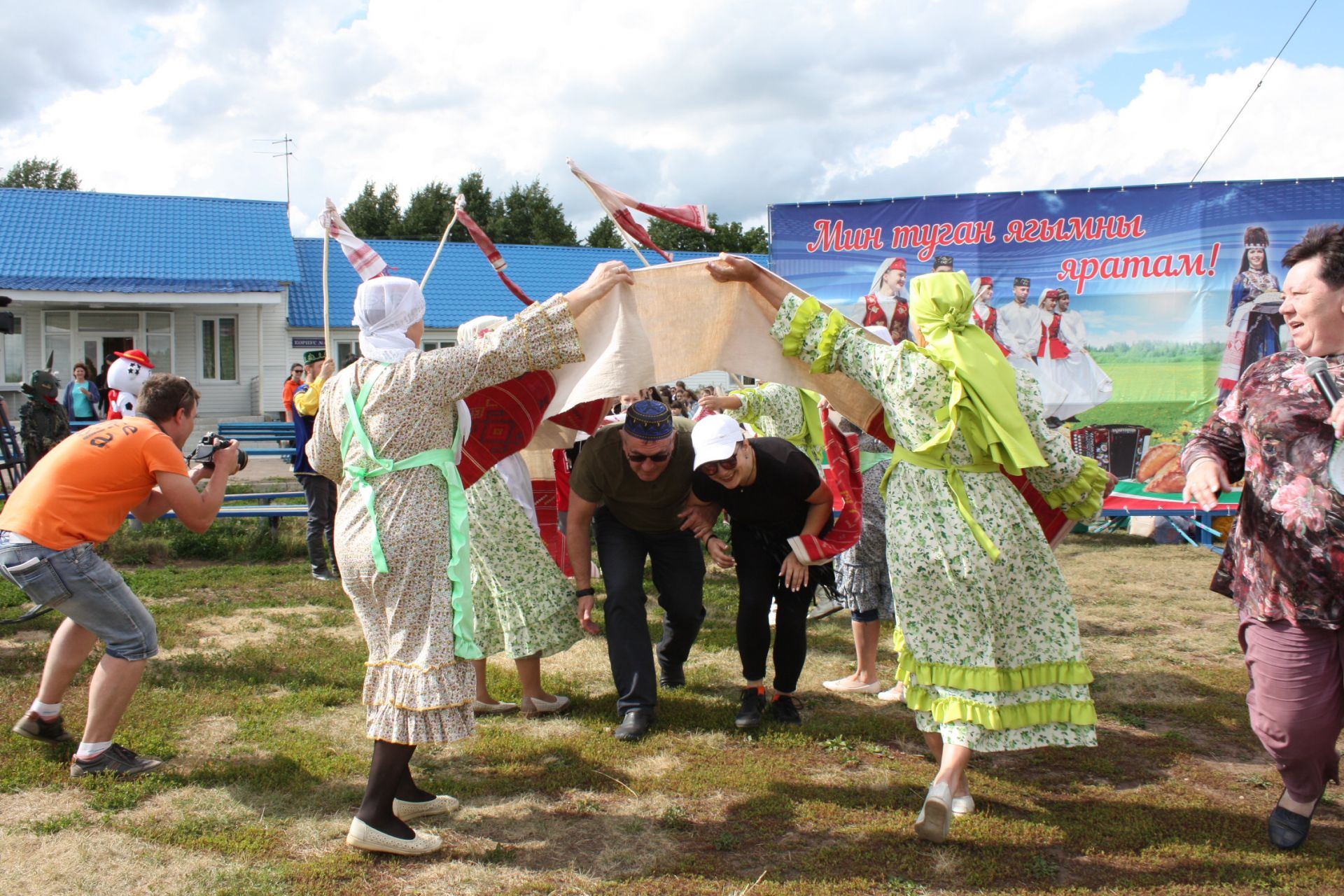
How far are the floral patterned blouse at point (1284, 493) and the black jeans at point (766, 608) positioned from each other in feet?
5.96

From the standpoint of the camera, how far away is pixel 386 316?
3.38 metres

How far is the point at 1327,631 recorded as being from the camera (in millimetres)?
3322

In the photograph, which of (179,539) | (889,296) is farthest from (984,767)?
(179,539)

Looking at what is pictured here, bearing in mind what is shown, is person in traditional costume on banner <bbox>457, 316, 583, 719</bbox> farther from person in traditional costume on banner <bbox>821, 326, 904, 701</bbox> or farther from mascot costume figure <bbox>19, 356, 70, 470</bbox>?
mascot costume figure <bbox>19, 356, 70, 470</bbox>

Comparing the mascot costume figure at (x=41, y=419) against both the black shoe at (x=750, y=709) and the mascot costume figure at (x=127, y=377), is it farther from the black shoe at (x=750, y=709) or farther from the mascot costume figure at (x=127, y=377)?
the black shoe at (x=750, y=709)

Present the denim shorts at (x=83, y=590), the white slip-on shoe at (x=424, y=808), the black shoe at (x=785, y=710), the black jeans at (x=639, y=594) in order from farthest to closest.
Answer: the black shoe at (x=785, y=710), the black jeans at (x=639, y=594), the denim shorts at (x=83, y=590), the white slip-on shoe at (x=424, y=808)

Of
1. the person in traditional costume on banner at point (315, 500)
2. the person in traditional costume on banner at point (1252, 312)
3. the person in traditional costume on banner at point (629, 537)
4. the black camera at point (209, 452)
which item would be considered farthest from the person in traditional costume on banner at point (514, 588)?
the person in traditional costume on banner at point (1252, 312)

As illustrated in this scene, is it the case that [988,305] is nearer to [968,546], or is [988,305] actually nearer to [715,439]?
[715,439]

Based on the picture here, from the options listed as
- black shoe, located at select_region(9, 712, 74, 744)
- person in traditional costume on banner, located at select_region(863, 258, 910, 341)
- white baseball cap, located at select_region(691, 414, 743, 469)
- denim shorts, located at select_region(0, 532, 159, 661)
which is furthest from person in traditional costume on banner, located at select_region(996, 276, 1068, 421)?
black shoe, located at select_region(9, 712, 74, 744)

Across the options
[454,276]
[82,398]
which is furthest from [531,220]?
[82,398]

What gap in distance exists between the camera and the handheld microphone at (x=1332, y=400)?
3.14 metres

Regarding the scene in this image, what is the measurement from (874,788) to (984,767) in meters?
0.58

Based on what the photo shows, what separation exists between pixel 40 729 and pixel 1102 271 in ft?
28.4

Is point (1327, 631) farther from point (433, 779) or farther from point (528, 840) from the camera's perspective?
point (433, 779)
